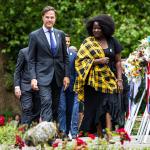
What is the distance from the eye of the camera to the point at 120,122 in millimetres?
12141

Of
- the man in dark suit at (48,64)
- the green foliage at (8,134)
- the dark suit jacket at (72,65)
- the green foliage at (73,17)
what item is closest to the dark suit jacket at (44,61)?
the man in dark suit at (48,64)

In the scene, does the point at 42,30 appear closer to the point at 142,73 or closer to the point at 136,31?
the point at 142,73

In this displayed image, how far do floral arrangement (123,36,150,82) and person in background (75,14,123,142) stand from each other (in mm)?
589

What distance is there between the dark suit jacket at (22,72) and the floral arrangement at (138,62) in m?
1.59

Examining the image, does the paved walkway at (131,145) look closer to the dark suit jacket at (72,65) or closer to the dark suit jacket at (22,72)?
the dark suit jacket at (22,72)

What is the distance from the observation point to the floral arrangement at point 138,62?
12.6 m

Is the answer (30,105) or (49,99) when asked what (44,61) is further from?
(30,105)

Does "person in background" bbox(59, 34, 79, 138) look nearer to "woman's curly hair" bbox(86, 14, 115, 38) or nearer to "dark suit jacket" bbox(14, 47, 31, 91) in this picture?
"dark suit jacket" bbox(14, 47, 31, 91)

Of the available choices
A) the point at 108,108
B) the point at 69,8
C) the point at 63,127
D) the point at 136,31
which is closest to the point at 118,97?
the point at 108,108

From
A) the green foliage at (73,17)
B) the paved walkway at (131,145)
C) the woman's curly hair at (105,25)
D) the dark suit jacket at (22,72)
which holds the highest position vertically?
the green foliage at (73,17)

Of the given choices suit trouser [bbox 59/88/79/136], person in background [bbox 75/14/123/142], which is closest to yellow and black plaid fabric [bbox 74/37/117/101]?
person in background [bbox 75/14/123/142]

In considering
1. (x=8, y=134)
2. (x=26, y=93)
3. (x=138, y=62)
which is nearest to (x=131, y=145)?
(x=138, y=62)

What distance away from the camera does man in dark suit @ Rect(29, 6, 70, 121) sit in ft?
39.6

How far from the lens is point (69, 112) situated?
50.8ft
